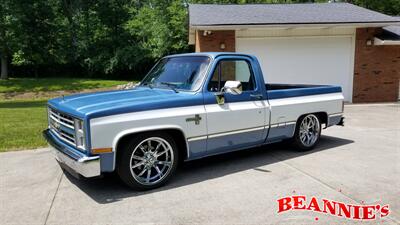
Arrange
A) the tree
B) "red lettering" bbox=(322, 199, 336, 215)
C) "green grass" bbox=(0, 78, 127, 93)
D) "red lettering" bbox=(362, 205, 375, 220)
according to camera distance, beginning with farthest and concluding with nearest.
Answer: the tree → "green grass" bbox=(0, 78, 127, 93) → "red lettering" bbox=(322, 199, 336, 215) → "red lettering" bbox=(362, 205, 375, 220)

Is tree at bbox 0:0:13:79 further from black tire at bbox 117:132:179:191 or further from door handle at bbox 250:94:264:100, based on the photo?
black tire at bbox 117:132:179:191

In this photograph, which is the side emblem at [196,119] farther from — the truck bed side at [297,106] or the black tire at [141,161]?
the truck bed side at [297,106]

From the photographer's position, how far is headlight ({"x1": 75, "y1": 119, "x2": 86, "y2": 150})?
14.1 ft

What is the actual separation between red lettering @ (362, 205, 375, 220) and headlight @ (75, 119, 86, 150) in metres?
3.41

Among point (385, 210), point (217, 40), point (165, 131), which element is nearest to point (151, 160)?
point (165, 131)

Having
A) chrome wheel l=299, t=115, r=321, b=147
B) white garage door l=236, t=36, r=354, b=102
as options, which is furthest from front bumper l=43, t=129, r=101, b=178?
white garage door l=236, t=36, r=354, b=102

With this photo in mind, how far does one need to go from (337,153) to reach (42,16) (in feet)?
106

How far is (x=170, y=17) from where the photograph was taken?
101ft

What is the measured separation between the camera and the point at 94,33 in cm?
3681

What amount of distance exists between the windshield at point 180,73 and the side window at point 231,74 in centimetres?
20

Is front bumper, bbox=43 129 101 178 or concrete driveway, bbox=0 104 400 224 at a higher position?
front bumper, bbox=43 129 101 178

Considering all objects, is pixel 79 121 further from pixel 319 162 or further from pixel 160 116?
pixel 319 162

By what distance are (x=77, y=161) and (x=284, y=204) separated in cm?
259

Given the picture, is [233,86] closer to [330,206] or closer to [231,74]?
[231,74]
